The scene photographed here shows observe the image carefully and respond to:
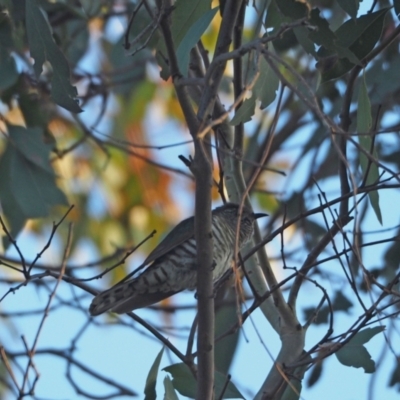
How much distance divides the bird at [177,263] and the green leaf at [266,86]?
69 cm

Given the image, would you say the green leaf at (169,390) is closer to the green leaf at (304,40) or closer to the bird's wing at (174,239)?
the bird's wing at (174,239)

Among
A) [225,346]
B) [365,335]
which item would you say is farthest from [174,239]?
[365,335]

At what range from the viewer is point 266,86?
2.91 meters

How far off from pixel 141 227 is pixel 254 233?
3032 millimetres

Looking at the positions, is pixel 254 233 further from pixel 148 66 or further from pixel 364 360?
pixel 148 66

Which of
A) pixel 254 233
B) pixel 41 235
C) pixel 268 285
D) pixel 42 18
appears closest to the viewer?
pixel 42 18

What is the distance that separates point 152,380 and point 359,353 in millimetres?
697

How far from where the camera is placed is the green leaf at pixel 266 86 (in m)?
2.89

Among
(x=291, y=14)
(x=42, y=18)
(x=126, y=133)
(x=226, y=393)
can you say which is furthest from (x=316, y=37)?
(x=126, y=133)

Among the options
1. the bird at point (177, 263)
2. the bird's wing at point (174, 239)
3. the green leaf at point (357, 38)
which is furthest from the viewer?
the bird's wing at point (174, 239)

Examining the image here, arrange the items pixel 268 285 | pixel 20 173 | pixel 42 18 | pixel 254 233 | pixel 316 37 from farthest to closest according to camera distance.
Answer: pixel 20 173, pixel 254 233, pixel 268 285, pixel 42 18, pixel 316 37

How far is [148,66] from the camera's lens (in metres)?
6.32

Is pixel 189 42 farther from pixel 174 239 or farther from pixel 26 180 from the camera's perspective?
pixel 26 180

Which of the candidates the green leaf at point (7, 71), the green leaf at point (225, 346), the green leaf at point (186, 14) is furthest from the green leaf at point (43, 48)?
the green leaf at point (225, 346)
